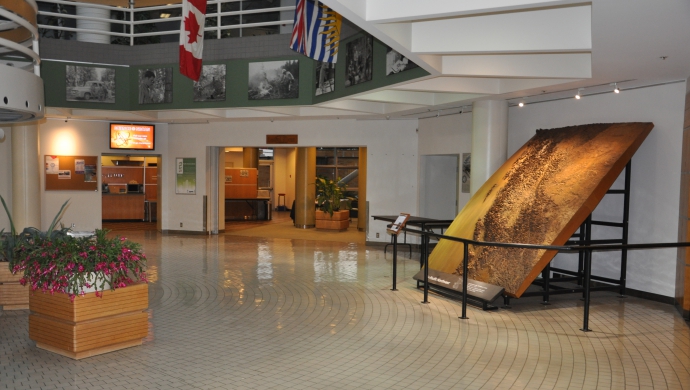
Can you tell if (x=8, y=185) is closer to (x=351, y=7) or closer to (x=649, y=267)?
(x=351, y=7)

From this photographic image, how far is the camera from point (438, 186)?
1426 centimetres

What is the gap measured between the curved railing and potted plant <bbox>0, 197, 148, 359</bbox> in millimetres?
1573

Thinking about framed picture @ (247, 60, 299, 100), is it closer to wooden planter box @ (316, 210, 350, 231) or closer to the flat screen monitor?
the flat screen monitor

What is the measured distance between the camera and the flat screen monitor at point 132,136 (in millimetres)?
15734

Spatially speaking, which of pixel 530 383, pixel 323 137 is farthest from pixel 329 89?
pixel 530 383

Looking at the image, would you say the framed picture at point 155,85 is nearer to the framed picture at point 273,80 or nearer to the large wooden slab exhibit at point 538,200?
the framed picture at point 273,80

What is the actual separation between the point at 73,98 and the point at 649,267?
12298mm

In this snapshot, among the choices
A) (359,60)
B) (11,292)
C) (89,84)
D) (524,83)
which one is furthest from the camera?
(89,84)

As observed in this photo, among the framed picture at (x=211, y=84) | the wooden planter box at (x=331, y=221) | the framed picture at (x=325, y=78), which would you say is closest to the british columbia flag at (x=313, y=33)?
the framed picture at (x=325, y=78)

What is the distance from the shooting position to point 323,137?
15.1 meters

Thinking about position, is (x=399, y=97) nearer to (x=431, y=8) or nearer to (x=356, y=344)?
(x=431, y=8)

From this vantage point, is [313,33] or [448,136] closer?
[313,33]

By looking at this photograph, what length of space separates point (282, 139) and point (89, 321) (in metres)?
10.2

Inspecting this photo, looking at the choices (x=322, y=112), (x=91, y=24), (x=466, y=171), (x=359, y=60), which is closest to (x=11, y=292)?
(x=359, y=60)
